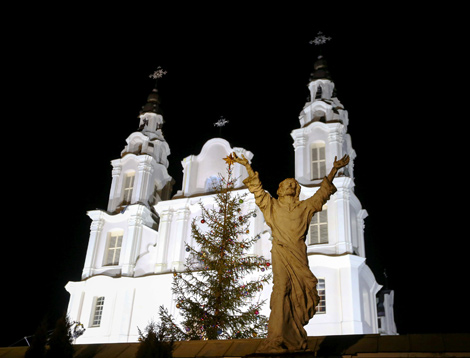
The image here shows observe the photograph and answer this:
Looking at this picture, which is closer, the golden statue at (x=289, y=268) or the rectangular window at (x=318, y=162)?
the golden statue at (x=289, y=268)

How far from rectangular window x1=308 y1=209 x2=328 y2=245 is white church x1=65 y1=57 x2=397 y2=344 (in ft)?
0.18

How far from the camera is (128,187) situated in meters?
36.3

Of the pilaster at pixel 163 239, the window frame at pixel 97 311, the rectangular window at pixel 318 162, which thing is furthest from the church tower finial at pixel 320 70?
the window frame at pixel 97 311

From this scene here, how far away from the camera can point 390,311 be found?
45.1m

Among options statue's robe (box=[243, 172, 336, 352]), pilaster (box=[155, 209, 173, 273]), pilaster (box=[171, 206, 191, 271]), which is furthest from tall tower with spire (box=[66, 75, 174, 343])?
statue's robe (box=[243, 172, 336, 352])

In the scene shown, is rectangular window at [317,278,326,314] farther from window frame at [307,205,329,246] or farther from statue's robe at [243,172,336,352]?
statue's robe at [243,172,336,352]

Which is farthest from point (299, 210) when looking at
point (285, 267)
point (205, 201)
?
point (205, 201)

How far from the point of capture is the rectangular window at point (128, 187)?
35.7 m

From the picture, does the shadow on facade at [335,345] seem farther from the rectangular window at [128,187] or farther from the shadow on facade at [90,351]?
the rectangular window at [128,187]

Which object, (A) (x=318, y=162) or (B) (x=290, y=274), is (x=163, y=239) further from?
(B) (x=290, y=274)

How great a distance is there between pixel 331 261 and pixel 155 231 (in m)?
13.6

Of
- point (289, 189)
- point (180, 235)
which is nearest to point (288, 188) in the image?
point (289, 189)

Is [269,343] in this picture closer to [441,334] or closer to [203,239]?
[441,334]

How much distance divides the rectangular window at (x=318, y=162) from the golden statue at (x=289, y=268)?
21493 millimetres
